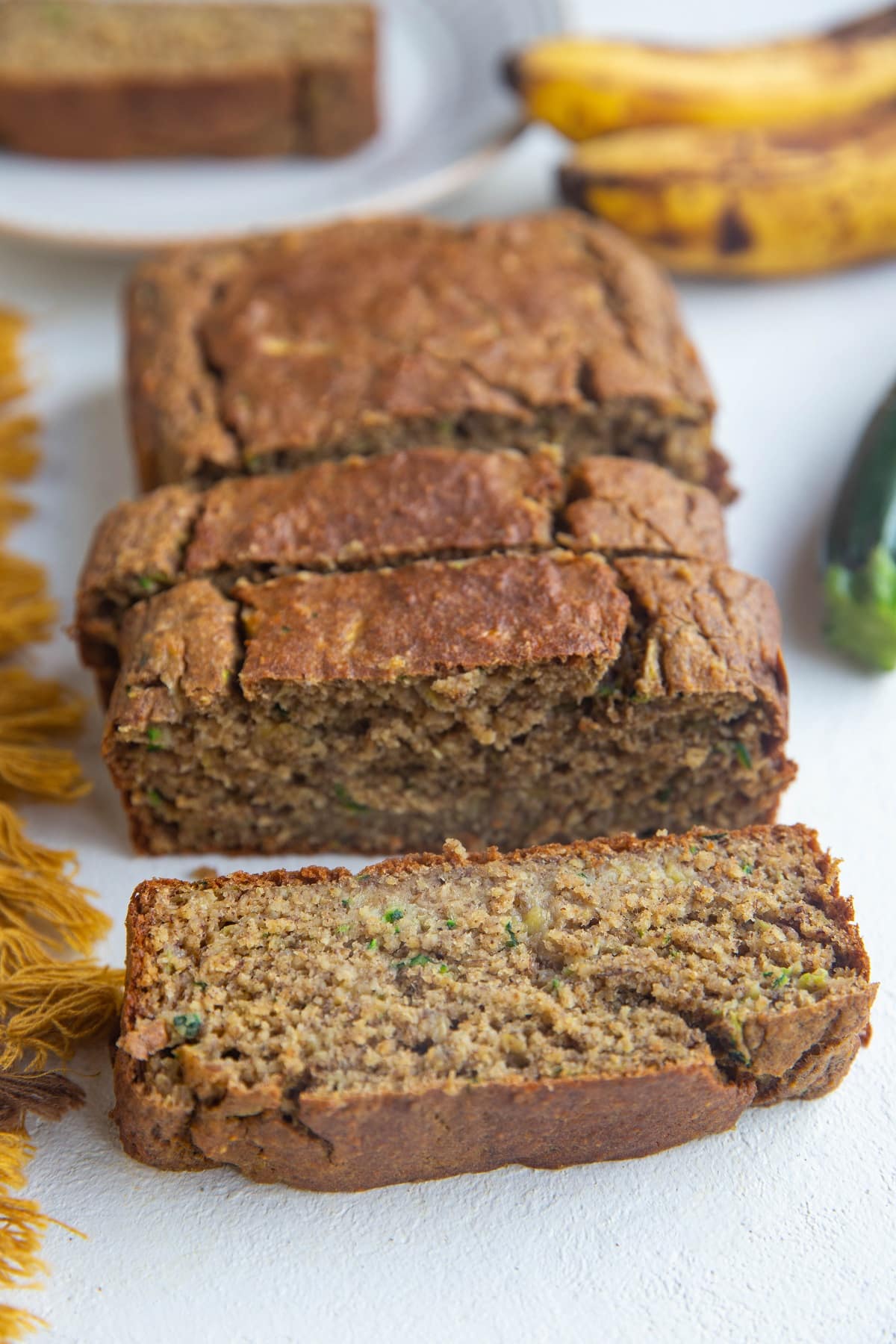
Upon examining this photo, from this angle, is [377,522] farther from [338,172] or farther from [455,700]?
[338,172]

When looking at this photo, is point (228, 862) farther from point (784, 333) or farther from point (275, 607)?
point (784, 333)

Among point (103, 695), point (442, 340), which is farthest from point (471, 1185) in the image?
point (442, 340)

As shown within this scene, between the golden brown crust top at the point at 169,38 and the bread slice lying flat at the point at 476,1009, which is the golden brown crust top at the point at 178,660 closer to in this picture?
the bread slice lying flat at the point at 476,1009

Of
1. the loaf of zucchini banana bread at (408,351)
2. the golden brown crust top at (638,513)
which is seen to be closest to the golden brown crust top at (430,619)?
the golden brown crust top at (638,513)

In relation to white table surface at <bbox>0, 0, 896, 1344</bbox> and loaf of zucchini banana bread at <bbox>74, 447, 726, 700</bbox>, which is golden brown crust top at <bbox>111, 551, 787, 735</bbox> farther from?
white table surface at <bbox>0, 0, 896, 1344</bbox>

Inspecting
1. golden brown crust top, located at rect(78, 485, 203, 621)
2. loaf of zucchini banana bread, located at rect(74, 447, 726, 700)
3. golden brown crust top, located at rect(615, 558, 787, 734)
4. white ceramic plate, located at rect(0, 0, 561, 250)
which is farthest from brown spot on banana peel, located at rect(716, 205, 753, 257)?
golden brown crust top, located at rect(78, 485, 203, 621)
